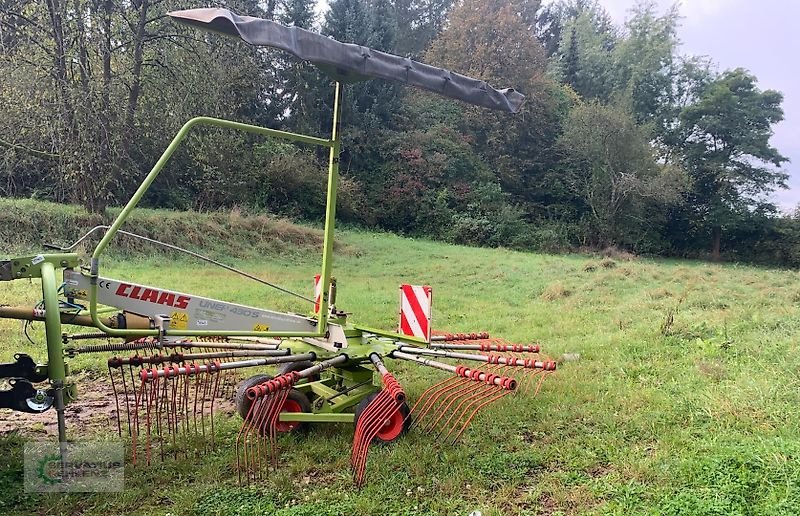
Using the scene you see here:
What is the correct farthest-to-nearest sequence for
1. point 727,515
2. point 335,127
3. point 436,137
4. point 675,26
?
1. point 675,26
2. point 436,137
3. point 335,127
4. point 727,515

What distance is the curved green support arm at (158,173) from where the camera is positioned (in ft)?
9.96

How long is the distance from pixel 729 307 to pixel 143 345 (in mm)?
7587

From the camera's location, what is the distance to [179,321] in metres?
3.56

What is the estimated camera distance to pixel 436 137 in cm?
2400

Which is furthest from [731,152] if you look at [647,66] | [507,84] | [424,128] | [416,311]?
[416,311]

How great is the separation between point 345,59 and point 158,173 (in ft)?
4.58

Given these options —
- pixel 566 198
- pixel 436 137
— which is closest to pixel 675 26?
pixel 566 198

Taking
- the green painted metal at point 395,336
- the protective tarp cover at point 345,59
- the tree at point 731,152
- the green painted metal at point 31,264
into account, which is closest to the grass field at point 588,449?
the green painted metal at point 395,336

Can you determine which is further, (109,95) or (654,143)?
(654,143)

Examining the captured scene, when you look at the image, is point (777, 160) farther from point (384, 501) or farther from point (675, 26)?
point (384, 501)

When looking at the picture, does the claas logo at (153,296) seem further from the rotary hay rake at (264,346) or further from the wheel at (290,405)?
the wheel at (290,405)

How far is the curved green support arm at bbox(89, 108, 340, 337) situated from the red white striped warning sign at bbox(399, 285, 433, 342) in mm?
703

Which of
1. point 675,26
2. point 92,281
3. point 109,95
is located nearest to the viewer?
point 92,281

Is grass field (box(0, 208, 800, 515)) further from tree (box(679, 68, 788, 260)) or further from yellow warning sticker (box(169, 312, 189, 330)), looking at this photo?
tree (box(679, 68, 788, 260))
